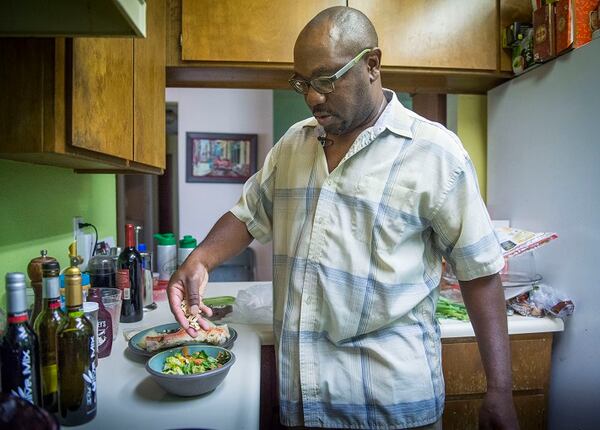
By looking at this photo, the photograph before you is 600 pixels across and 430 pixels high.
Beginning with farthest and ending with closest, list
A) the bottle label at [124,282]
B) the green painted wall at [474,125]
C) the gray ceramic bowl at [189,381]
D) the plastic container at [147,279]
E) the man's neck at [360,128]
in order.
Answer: the green painted wall at [474,125], the plastic container at [147,279], the bottle label at [124,282], the man's neck at [360,128], the gray ceramic bowl at [189,381]

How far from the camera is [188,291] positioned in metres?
1.02

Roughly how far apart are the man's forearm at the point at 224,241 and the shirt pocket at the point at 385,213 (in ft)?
1.14

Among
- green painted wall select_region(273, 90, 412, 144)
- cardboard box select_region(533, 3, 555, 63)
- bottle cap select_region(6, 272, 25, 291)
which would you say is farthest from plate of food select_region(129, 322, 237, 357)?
green painted wall select_region(273, 90, 412, 144)

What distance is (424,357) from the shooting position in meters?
1.04

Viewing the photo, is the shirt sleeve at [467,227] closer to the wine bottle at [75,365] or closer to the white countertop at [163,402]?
the white countertop at [163,402]

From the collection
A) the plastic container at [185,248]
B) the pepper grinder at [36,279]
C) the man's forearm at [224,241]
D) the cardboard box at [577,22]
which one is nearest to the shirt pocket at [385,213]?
the man's forearm at [224,241]

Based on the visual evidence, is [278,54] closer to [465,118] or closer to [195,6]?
[195,6]

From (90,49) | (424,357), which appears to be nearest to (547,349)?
(424,357)

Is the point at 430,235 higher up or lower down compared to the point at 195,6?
lower down

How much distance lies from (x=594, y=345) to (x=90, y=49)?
1.56 meters

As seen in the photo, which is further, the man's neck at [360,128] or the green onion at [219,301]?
the green onion at [219,301]

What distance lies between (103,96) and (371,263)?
74cm

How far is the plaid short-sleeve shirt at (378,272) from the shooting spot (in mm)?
999

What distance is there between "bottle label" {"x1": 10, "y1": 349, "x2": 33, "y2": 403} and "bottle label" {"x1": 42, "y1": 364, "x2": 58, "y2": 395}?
2.3 inches
